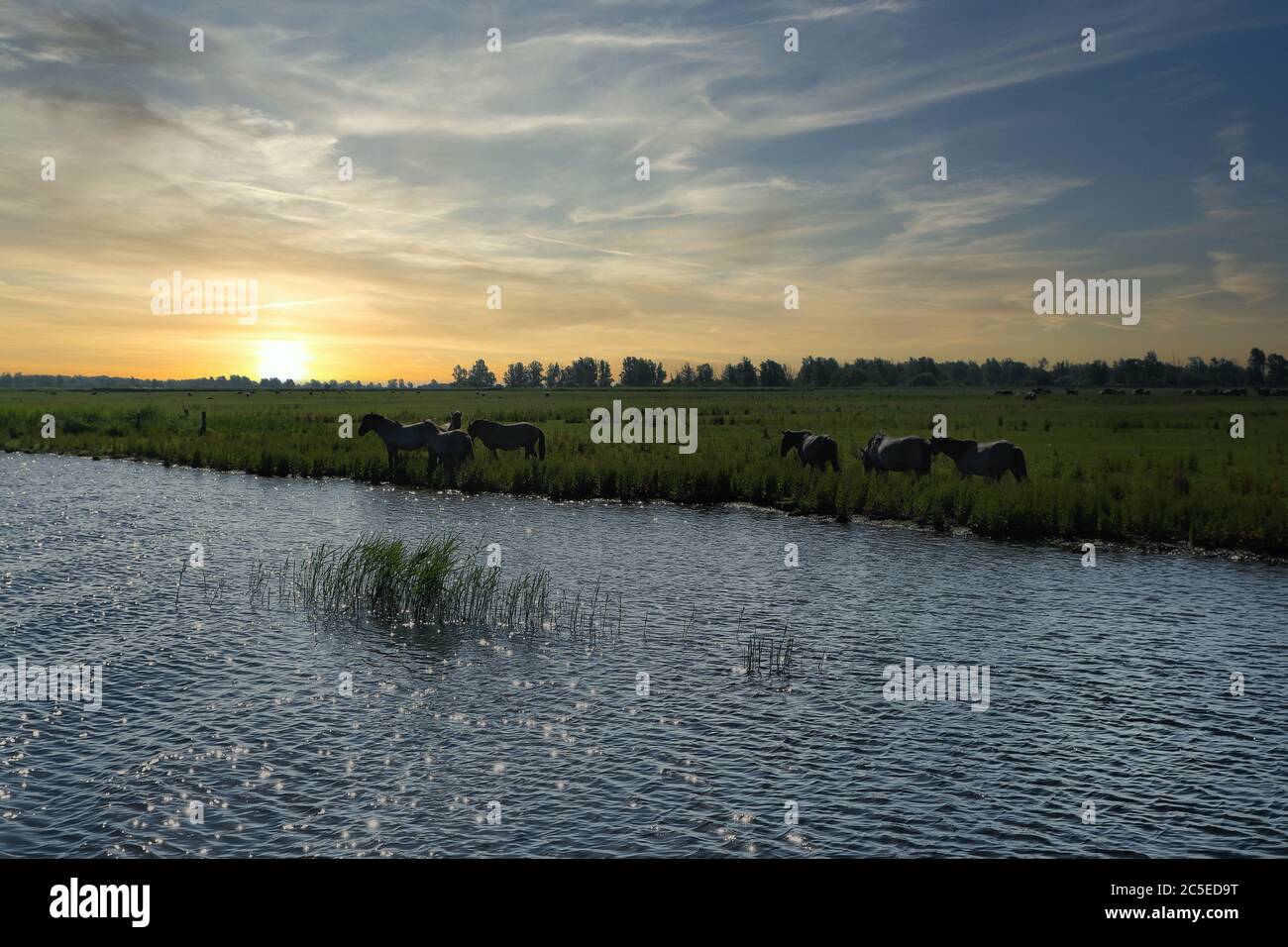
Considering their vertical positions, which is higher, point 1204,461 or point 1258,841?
point 1204,461

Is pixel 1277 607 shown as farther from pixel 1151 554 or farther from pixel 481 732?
pixel 481 732

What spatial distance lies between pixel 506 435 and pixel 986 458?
66.6 feet

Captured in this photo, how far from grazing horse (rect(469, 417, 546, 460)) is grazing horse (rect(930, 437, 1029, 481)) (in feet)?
56.7

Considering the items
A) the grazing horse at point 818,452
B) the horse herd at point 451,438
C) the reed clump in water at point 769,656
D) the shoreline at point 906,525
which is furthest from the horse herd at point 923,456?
the reed clump in water at point 769,656

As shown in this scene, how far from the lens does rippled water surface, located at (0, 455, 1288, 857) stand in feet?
27.6

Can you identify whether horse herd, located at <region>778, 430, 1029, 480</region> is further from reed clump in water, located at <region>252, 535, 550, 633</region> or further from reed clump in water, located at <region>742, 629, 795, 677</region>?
reed clump in water, located at <region>742, 629, 795, 677</region>

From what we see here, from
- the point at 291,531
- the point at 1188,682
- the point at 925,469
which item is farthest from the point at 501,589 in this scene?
→ the point at 925,469

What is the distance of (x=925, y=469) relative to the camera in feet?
105

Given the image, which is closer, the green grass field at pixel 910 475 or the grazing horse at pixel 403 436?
the green grass field at pixel 910 475

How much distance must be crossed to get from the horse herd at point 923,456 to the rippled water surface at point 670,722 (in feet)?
33.8

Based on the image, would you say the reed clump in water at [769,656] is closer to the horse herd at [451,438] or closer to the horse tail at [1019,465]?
the horse tail at [1019,465]

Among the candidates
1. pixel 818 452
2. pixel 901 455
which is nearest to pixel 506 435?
pixel 818 452

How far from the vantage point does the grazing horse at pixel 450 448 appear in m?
36.7
